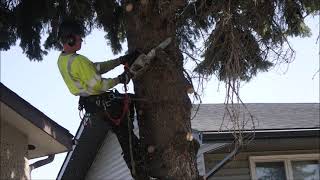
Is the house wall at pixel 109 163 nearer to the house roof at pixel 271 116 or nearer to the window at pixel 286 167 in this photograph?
the house roof at pixel 271 116

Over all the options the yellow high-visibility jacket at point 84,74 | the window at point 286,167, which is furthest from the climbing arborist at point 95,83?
the window at point 286,167

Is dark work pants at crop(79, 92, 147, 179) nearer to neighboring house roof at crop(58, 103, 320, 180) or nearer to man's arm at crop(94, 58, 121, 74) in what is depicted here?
man's arm at crop(94, 58, 121, 74)

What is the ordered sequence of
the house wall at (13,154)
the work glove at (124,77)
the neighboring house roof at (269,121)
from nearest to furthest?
the work glove at (124,77)
the house wall at (13,154)
the neighboring house roof at (269,121)

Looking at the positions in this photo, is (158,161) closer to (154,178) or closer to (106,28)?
(154,178)

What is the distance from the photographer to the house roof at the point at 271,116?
34.6 ft

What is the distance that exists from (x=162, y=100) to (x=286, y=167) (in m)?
6.60

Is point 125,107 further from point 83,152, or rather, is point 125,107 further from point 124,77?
point 83,152

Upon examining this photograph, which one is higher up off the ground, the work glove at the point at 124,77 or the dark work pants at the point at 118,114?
the work glove at the point at 124,77

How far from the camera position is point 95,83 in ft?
18.9

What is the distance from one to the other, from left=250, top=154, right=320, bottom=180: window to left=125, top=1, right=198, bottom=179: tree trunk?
601cm

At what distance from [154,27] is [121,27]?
2.06m

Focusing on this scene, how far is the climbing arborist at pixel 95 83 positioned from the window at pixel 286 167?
5639 millimetres

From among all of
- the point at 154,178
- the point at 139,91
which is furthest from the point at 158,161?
the point at 139,91

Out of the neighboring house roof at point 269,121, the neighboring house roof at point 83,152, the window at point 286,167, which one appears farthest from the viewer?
the neighboring house roof at point 83,152
